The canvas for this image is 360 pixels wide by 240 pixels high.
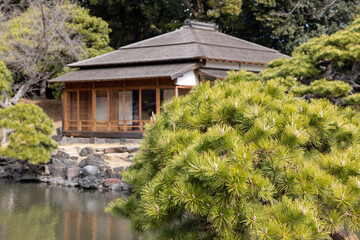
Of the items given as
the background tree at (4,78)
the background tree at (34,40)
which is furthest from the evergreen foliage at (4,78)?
the background tree at (34,40)

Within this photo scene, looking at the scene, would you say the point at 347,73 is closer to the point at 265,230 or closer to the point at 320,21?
the point at 265,230

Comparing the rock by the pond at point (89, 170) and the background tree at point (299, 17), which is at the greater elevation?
the background tree at point (299, 17)

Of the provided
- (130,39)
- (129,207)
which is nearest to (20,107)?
(129,207)

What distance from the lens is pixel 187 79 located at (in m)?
15.4

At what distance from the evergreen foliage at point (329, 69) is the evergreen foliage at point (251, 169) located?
482cm

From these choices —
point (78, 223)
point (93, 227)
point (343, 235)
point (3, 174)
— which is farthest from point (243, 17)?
point (343, 235)

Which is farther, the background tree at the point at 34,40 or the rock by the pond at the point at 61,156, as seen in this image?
the background tree at the point at 34,40

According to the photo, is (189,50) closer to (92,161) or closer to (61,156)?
(92,161)

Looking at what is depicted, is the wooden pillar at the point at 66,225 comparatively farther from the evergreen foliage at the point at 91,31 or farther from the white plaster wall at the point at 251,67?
the evergreen foliage at the point at 91,31

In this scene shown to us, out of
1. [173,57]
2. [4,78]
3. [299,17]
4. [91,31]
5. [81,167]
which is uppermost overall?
[299,17]

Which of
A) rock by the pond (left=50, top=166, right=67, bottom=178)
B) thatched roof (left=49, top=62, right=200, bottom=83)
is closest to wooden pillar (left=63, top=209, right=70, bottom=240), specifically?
rock by the pond (left=50, top=166, right=67, bottom=178)

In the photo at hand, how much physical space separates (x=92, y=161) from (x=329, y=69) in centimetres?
770

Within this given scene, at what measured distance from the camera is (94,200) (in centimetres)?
1023

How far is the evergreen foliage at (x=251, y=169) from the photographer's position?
9.70ft
